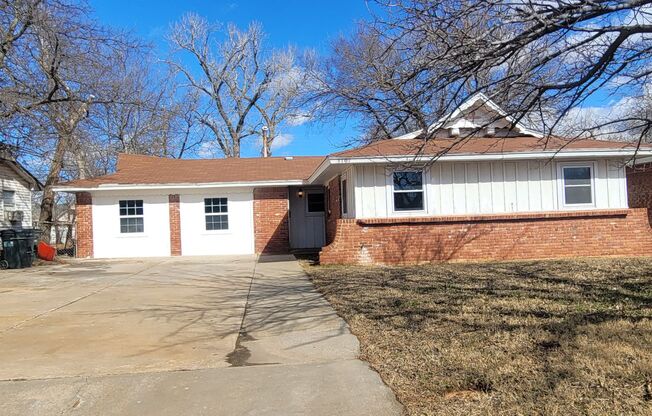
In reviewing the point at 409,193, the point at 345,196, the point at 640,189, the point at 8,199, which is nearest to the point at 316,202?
the point at 345,196

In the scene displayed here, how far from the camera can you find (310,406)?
4.11 m

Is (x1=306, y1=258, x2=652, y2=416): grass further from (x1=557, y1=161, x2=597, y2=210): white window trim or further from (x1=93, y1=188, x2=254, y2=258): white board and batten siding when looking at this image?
(x1=93, y1=188, x2=254, y2=258): white board and batten siding

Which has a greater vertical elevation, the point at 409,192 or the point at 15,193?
the point at 15,193

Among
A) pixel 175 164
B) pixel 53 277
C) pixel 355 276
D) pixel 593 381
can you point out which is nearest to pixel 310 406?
pixel 593 381

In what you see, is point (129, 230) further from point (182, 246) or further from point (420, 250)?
point (420, 250)

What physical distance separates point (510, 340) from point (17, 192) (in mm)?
23420

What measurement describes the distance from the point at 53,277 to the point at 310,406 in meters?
11.6

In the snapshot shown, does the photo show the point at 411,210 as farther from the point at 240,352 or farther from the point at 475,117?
the point at 240,352

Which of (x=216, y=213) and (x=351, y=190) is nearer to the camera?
(x=351, y=190)

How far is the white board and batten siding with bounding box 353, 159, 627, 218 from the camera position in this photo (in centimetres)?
1382

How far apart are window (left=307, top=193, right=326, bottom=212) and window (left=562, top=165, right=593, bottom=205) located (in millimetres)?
9360

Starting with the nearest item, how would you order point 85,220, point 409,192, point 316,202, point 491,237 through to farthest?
point 491,237
point 409,192
point 85,220
point 316,202

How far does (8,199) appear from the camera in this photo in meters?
22.5

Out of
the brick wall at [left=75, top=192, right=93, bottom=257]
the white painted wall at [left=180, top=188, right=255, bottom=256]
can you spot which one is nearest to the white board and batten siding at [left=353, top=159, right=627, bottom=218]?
the white painted wall at [left=180, top=188, right=255, bottom=256]
